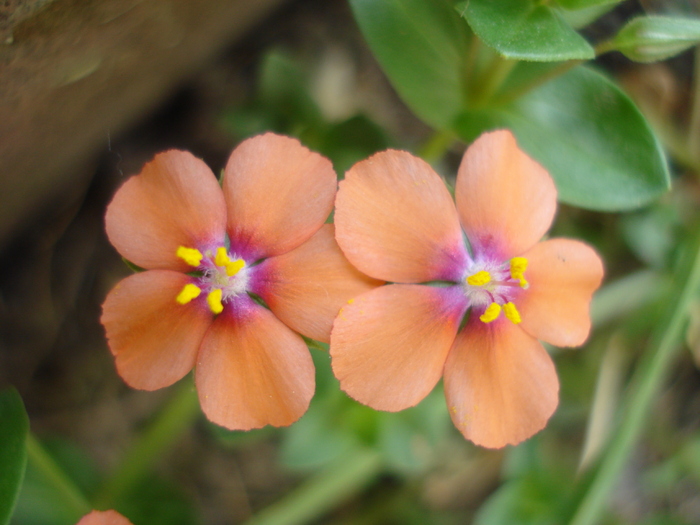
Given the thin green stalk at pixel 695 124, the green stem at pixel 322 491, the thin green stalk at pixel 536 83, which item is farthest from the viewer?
the thin green stalk at pixel 695 124

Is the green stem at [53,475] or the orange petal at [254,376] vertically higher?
the orange petal at [254,376]

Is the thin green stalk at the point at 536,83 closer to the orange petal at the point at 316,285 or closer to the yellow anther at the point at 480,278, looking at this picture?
the yellow anther at the point at 480,278

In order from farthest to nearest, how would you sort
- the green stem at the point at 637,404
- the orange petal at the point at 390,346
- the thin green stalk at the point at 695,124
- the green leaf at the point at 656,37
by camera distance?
the thin green stalk at the point at 695,124
the green stem at the point at 637,404
the green leaf at the point at 656,37
the orange petal at the point at 390,346

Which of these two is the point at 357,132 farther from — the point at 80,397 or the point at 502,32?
the point at 80,397

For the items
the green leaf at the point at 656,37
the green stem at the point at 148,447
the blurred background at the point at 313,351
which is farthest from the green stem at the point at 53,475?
the green leaf at the point at 656,37

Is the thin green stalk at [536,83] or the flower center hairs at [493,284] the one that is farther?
the thin green stalk at [536,83]

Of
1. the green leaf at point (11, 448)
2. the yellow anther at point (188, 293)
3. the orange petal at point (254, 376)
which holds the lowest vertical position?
the orange petal at point (254, 376)

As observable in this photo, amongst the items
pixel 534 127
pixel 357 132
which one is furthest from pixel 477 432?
pixel 357 132
